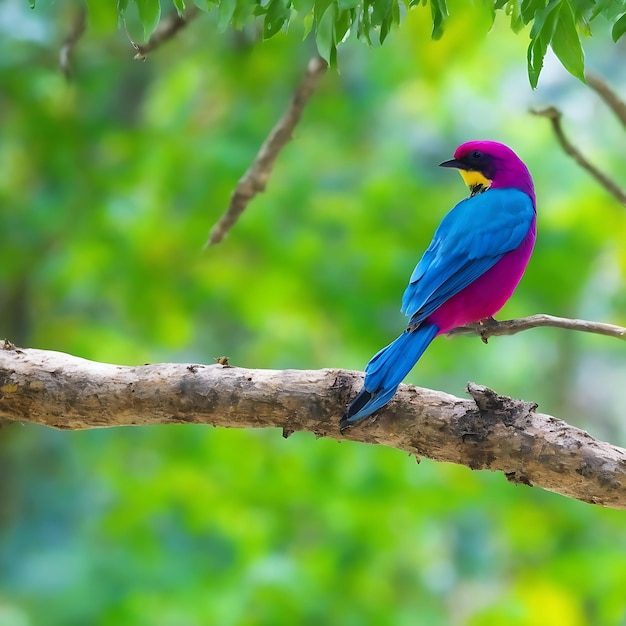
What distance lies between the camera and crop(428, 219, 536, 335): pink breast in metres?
2.62

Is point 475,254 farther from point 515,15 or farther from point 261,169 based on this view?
point 261,169

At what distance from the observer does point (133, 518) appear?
5.23 meters

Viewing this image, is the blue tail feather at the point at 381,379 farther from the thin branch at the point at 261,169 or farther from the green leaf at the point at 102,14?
the thin branch at the point at 261,169

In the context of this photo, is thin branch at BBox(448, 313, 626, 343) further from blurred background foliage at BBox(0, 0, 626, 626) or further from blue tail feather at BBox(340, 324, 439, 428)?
blurred background foliage at BBox(0, 0, 626, 626)

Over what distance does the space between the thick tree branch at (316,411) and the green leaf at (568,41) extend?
842 millimetres

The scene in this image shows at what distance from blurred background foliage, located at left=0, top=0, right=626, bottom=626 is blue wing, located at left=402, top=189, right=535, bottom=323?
2097 millimetres

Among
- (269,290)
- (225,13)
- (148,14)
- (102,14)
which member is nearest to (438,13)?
(225,13)

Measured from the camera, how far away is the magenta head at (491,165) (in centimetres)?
293

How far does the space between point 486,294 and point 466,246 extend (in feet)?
0.50

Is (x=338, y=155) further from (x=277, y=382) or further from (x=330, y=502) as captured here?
(x=277, y=382)

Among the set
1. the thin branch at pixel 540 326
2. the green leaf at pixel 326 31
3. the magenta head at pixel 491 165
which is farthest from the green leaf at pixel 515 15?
the thin branch at pixel 540 326

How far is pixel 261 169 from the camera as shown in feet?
11.1

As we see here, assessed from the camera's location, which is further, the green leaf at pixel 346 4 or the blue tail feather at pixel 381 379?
the blue tail feather at pixel 381 379

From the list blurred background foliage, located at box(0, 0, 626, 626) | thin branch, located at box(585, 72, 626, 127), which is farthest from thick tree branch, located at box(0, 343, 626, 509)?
blurred background foliage, located at box(0, 0, 626, 626)
